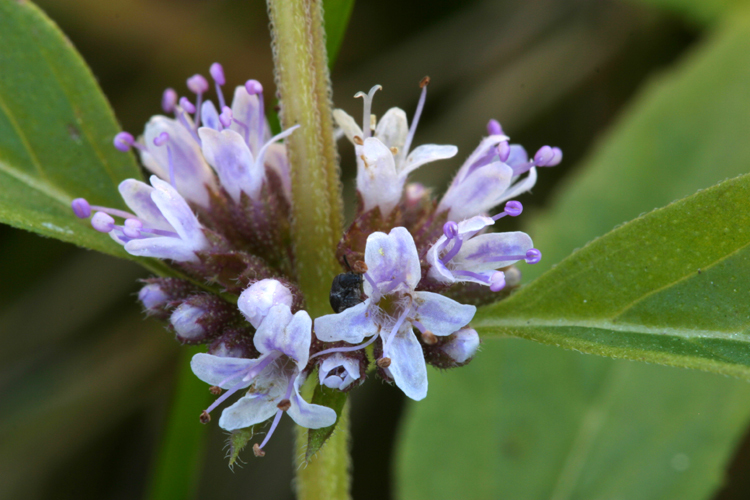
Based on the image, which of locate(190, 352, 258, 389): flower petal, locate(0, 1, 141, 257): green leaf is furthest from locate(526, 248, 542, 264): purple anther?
locate(0, 1, 141, 257): green leaf

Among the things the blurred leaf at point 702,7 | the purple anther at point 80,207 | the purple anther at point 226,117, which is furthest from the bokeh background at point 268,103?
the purple anther at point 226,117

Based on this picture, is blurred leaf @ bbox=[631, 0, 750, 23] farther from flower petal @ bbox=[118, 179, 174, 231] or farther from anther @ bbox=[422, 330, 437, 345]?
flower petal @ bbox=[118, 179, 174, 231]

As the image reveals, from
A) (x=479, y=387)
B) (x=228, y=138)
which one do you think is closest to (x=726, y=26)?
(x=479, y=387)

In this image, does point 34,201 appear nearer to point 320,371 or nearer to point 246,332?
point 246,332

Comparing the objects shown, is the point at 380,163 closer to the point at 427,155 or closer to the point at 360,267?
the point at 427,155

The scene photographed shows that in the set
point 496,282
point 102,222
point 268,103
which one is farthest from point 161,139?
point 268,103
